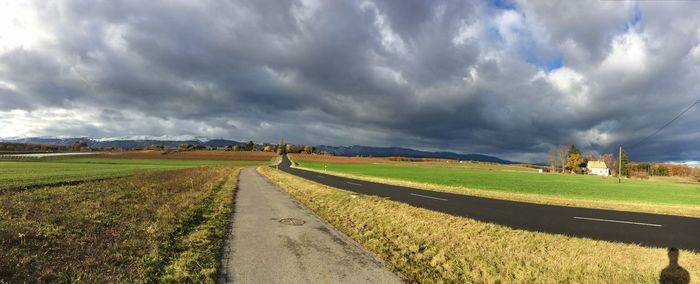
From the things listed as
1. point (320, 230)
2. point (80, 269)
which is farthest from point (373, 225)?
point (80, 269)

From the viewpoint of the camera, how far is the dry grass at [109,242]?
21.5ft

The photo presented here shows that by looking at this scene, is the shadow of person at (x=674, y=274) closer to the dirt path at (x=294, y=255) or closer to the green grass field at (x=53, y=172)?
the dirt path at (x=294, y=255)

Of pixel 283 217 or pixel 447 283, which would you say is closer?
pixel 447 283

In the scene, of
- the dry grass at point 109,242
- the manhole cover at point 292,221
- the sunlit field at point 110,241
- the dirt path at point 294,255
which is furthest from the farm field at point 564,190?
the dry grass at point 109,242

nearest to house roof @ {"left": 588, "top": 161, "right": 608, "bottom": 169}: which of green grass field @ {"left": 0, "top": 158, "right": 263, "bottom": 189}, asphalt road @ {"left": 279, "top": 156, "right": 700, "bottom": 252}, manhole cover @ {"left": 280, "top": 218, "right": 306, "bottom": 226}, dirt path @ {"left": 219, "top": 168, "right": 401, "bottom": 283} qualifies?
asphalt road @ {"left": 279, "top": 156, "right": 700, "bottom": 252}

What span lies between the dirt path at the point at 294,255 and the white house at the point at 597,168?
561 feet

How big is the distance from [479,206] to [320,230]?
1054 cm

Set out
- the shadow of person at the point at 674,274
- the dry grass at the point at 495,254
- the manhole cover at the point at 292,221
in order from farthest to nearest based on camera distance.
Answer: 1. the manhole cover at the point at 292,221
2. the shadow of person at the point at 674,274
3. the dry grass at the point at 495,254

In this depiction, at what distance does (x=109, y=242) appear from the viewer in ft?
28.9

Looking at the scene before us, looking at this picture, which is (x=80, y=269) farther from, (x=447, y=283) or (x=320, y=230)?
(x=447, y=283)

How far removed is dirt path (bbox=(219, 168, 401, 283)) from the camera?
6711mm

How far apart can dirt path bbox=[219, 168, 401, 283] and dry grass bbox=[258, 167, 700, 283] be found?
674 mm

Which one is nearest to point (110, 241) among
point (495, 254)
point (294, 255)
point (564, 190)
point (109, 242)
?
point (109, 242)

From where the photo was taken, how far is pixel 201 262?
7434 mm
